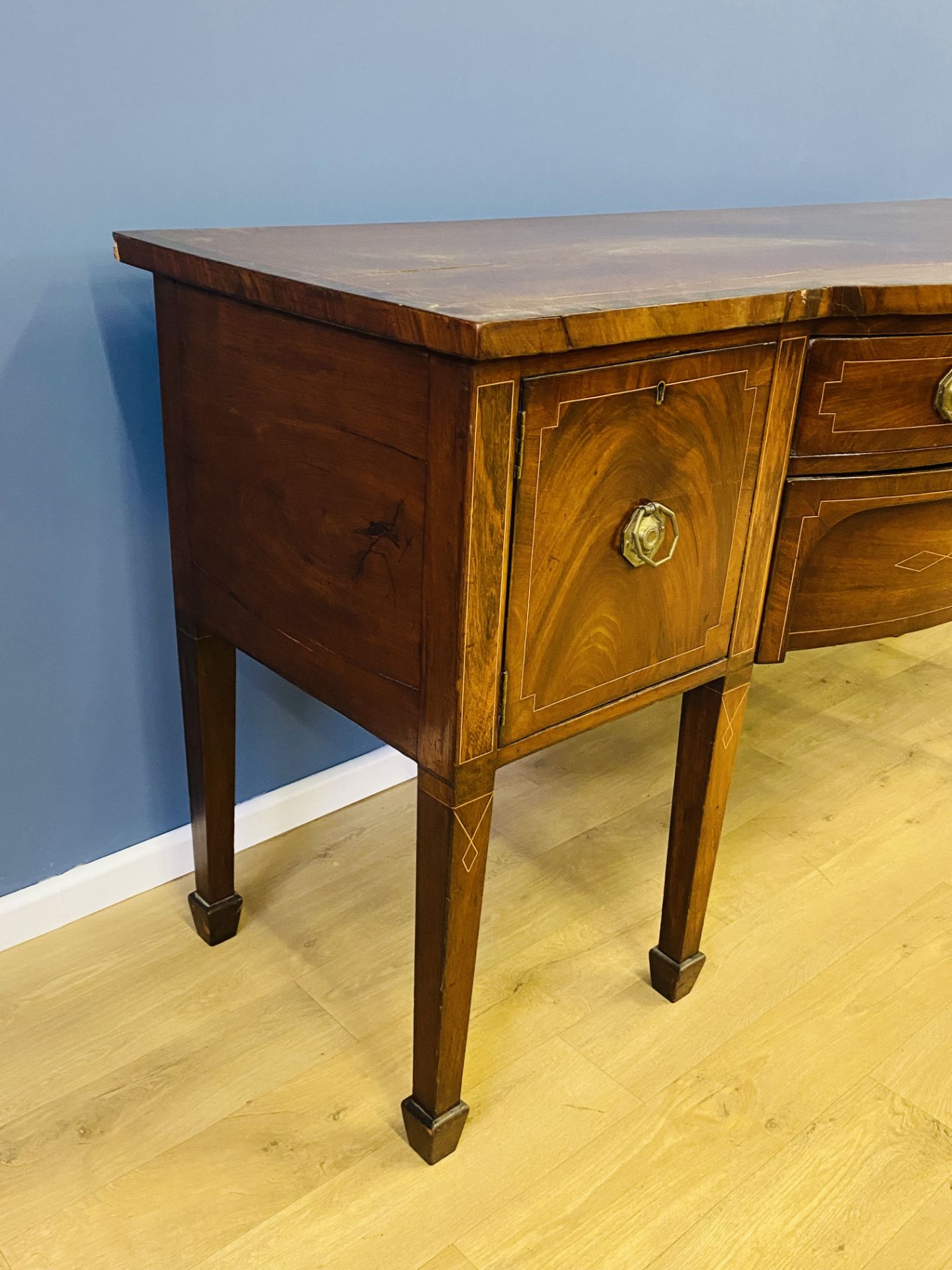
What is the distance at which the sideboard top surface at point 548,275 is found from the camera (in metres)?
A: 0.79

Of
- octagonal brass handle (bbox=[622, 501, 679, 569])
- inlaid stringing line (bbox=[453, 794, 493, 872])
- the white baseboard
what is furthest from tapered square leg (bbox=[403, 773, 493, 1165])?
the white baseboard

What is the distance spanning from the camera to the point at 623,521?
0.93m

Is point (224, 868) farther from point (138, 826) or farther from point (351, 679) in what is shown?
point (351, 679)

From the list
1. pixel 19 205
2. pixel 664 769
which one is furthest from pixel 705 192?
pixel 19 205

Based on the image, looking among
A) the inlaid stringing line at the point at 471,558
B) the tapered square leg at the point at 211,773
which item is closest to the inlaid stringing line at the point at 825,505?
the inlaid stringing line at the point at 471,558

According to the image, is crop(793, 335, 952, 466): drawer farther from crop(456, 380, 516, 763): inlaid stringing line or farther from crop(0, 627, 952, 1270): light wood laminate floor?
crop(0, 627, 952, 1270): light wood laminate floor

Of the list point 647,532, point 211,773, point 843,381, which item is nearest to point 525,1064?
point 211,773

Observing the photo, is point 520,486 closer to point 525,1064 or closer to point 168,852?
point 525,1064

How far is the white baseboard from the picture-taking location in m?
1.33

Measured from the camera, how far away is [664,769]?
177 centimetres

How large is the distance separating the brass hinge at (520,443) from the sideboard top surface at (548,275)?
0.18ft

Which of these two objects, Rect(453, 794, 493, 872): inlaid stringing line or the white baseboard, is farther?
the white baseboard

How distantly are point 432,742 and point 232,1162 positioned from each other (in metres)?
0.48

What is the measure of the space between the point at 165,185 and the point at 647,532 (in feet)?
2.11
